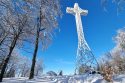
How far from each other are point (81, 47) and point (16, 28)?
8.89 meters

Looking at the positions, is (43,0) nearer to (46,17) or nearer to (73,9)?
(46,17)

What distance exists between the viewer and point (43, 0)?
8.85 meters

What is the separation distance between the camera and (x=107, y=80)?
938cm

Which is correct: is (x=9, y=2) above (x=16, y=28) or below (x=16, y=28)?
below

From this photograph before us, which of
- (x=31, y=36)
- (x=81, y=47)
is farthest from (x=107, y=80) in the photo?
(x=81, y=47)

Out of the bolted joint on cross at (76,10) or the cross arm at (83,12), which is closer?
the bolted joint on cross at (76,10)

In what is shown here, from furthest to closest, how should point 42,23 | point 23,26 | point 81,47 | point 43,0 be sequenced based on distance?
1. point 81,47
2. point 42,23
3. point 23,26
4. point 43,0

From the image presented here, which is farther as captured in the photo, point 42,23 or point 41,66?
point 41,66

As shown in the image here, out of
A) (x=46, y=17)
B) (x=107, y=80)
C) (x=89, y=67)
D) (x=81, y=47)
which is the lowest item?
(x=107, y=80)

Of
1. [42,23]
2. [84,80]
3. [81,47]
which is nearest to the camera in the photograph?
[84,80]

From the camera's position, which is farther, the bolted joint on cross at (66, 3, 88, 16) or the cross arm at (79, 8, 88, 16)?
the cross arm at (79, 8, 88, 16)

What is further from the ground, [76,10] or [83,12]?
[83,12]

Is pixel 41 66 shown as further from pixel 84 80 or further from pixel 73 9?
pixel 84 80

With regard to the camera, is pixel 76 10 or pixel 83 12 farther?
pixel 83 12
